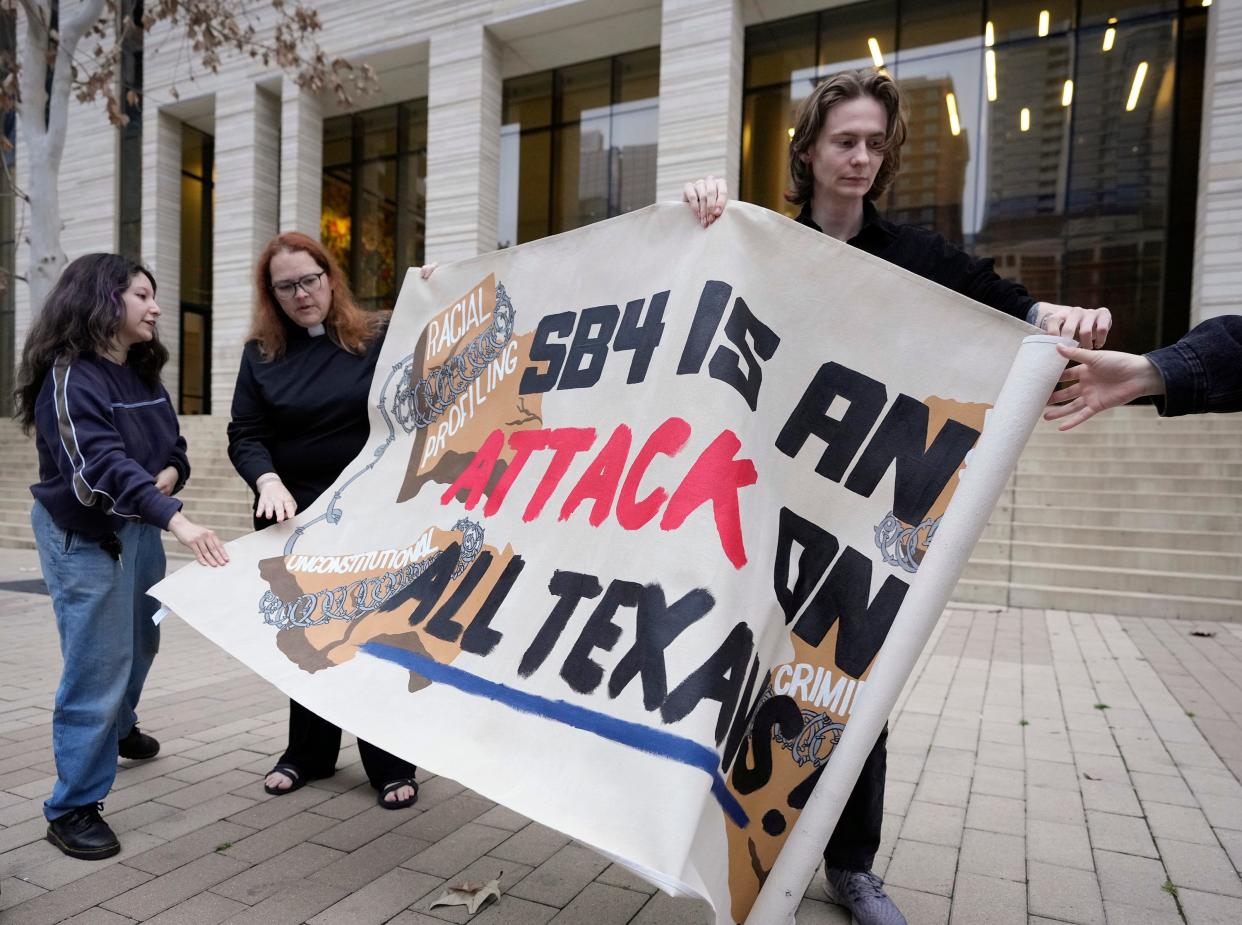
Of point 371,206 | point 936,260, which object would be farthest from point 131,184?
point 936,260

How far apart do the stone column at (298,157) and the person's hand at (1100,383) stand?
16.9 meters

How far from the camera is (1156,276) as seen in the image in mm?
13961

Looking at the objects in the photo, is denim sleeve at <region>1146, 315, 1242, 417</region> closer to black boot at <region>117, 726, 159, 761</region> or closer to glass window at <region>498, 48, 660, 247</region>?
black boot at <region>117, 726, 159, 761</region>

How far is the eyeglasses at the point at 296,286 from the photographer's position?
3107mm

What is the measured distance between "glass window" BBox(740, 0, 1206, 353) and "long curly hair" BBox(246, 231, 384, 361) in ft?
40.7

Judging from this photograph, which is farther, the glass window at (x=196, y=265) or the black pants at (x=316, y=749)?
the glass window at (x=196, y=265)

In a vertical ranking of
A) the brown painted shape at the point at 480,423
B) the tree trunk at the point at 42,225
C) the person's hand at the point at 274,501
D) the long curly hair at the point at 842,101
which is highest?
the tree trunk at the point at 42,225

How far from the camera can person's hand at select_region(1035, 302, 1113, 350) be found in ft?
5.66

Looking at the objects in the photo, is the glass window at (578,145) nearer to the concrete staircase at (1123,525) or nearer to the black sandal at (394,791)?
the concrete staircase at (1123,525)

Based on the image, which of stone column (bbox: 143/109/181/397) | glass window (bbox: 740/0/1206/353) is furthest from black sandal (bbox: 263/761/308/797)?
stone column (bbox: 143/109/181/397)

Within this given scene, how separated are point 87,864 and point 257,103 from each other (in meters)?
17.9

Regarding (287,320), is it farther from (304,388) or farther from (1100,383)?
(1100,383)

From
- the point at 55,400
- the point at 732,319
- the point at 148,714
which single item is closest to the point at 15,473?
the point at 148,714

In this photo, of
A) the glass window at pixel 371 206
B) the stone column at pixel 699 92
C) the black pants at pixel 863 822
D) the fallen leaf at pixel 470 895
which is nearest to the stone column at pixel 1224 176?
the stone column at pixel 699 92
